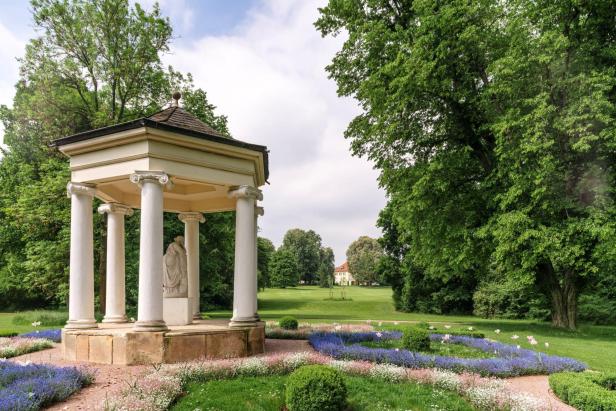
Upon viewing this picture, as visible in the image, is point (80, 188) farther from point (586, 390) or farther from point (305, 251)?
point (305, 251)

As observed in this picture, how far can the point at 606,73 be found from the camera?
19156 millimetres

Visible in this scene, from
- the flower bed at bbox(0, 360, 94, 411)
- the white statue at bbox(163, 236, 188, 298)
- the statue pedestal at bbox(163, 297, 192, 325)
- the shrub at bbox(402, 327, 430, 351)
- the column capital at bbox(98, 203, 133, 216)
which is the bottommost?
the shrub at bbox(402, 327, 430, 351)

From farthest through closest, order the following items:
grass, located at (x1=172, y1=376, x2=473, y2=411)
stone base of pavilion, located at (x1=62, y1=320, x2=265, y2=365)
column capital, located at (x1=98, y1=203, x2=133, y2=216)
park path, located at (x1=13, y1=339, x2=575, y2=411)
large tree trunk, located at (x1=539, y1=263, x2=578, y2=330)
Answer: large tree trunk, located at (x1=539, y1=263, x2=578, y2=330) → column capital, located at (x1=98, y1=203, x2=133, y2=216) → stone base of pavilion, located at (x1=62, y1=320, x2=265, y2=365) → grass, located at (x1=172, y1=376, x2=473, y2=411) → park path, located at (x1=13, y1=339, x2=575, y2=411)

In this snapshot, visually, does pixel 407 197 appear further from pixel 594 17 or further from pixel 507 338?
pixel 594 17

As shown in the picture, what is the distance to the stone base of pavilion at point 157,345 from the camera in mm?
10039

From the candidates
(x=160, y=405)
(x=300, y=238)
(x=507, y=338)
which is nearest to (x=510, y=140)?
(x=507, y=338)

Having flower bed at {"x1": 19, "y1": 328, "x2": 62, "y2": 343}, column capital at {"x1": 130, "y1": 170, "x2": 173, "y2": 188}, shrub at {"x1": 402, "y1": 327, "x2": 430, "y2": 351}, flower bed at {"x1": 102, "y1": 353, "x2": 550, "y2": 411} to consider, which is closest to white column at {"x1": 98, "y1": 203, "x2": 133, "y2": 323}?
flower bed at {"x1": 19, "y1": 328, "x2": 62, "y2": 343}

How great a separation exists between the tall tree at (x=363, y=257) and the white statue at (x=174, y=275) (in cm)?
7906

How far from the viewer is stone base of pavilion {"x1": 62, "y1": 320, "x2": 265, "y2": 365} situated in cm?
1004

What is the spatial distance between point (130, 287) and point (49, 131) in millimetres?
11471

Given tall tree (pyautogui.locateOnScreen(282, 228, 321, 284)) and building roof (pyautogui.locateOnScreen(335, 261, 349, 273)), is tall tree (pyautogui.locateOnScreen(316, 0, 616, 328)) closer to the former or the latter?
tall tree (pyautogui.locateOnScreen(282, 228, 321, 284))

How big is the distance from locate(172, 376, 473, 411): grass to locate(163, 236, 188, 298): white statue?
509cm

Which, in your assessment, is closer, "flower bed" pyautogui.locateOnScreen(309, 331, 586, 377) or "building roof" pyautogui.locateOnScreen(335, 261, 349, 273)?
"flower bed" pyautogui.locateOnScreen(309, 331, 586, 377)

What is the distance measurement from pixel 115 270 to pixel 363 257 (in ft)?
273
